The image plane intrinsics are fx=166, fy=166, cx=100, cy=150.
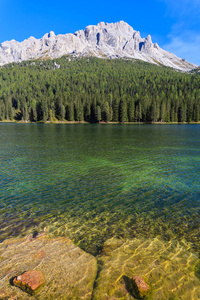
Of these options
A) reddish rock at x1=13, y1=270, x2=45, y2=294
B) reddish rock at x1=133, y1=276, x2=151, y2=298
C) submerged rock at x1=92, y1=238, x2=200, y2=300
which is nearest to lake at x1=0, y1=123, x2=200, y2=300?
submerged rock at x1=92, y1=238, x2=200, y2=300

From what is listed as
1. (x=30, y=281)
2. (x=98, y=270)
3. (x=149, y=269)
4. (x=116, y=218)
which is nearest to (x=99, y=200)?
(x=116, y=218)

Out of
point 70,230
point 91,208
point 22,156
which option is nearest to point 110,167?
point 91,208

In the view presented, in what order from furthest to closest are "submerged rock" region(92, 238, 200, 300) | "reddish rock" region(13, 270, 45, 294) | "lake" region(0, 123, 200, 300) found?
"lake" region(0, 123, 200, 300), "submerged rock" region(92, 238, 200, 300), "reddish rock" region(13, 270, 45, 294)

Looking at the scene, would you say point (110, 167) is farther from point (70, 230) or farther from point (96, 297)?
point (96, 297)

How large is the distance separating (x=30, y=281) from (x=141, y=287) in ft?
13.9

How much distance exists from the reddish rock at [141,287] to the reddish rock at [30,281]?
Result: 3606 millimetres

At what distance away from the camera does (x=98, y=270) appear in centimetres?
730

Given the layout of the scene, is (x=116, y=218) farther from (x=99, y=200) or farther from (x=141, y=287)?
(x=141, y=287)

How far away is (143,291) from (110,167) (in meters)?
18.4

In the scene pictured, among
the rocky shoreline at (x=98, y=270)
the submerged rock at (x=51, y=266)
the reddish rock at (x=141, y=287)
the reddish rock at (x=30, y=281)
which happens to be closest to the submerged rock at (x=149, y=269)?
the rocky shoreline at (x=98, y=270)

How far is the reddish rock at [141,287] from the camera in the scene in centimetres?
618

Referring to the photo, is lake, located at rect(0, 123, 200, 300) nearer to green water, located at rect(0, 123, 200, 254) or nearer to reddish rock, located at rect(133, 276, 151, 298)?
green water, located at rect(0, 123, 200, 254)

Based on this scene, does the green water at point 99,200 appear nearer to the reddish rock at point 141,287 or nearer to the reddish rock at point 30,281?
the reddish rock at point 141,287

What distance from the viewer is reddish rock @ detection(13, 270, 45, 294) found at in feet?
20.2
